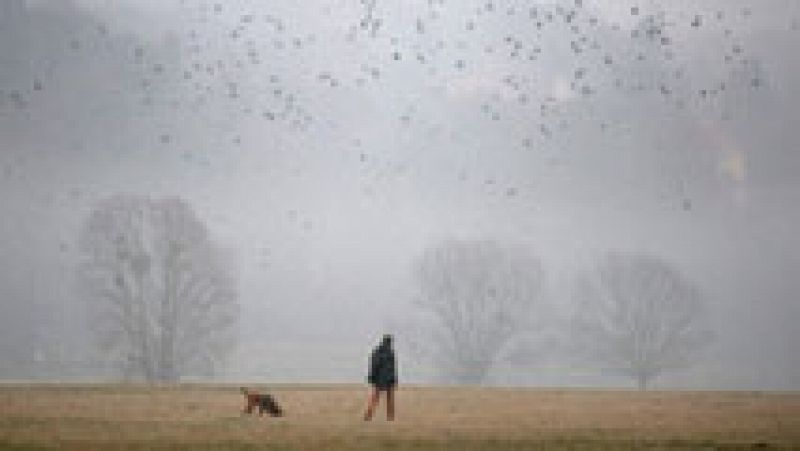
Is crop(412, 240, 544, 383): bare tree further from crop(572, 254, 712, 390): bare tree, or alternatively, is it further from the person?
the person

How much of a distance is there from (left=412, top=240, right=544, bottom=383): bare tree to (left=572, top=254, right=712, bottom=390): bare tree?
5.36m

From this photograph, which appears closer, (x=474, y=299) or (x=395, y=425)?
(x=395, y=425)

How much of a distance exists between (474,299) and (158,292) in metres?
29.3

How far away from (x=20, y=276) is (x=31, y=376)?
19838 mm

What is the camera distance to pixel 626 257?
101m

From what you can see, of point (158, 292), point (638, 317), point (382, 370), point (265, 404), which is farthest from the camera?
point (638, 317)

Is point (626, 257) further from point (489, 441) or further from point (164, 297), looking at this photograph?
point (489, 441)

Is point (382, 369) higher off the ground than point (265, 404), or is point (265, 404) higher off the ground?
point (382, 369)

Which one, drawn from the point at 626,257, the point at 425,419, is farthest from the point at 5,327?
the point at 425,419

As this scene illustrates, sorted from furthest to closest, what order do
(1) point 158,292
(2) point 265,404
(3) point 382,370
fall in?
(1) point 158,292
(2) point 265,404
(3) point 382,370

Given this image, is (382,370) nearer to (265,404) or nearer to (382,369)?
(382,369)

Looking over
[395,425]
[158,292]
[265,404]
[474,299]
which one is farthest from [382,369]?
[474,299]

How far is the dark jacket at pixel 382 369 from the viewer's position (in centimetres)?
2822

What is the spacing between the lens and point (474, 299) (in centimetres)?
8988
